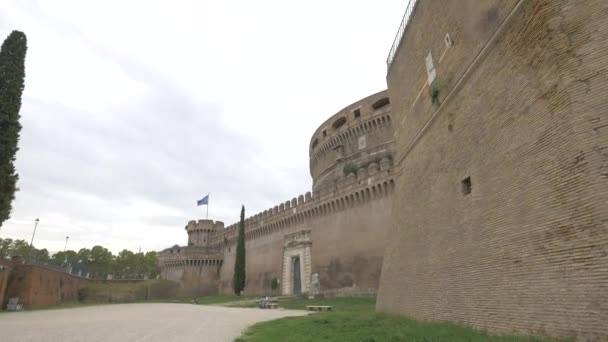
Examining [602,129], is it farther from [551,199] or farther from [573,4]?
[573,4]

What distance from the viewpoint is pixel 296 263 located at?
3272cm

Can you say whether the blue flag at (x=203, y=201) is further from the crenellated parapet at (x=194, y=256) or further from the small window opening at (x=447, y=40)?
the small window opening at (x=447, y=40)

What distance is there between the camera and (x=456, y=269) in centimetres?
818

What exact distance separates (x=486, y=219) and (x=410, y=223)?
435 cm

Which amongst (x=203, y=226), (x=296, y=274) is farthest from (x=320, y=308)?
(x=203, y=226)

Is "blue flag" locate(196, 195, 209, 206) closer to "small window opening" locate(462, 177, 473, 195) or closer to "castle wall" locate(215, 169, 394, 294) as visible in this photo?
"castle wall" locate(215, 169, 394, 294)

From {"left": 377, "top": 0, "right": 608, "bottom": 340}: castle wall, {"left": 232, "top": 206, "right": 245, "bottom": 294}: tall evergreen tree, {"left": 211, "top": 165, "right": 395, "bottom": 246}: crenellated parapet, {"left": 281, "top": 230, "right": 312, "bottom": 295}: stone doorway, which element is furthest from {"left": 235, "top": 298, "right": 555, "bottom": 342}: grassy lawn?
{"left": 232, "top": 206, "right": 245, "bottom": 294}: tall evergreen tree

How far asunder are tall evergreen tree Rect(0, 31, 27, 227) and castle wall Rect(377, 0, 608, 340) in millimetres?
17498

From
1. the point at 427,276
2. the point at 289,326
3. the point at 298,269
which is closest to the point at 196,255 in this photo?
the point at 298,269

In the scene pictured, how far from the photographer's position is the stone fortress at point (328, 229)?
1013 inches

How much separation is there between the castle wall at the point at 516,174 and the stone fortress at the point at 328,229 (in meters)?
15.0

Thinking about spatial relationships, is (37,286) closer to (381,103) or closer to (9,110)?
(9,110)

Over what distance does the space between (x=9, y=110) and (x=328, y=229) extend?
842 inches

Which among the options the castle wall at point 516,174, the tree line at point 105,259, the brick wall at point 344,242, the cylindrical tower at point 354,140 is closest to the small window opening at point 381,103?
the cylindrical tower at point 354,140
